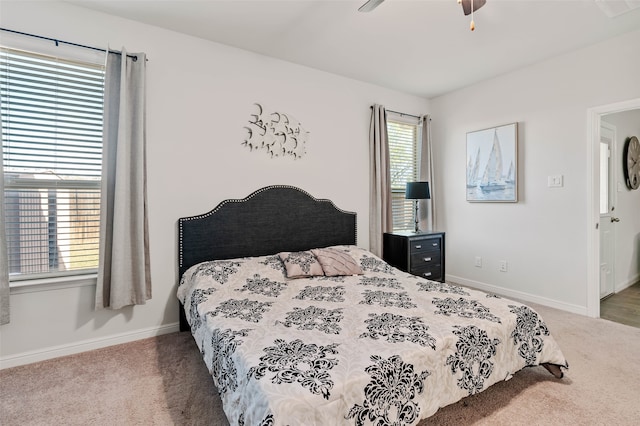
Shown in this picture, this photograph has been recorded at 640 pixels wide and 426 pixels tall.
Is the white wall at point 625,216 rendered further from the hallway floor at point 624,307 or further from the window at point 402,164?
the window at point 402,164

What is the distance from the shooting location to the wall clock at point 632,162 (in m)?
3.93

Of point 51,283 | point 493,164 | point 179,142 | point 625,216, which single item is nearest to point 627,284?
point 625,216

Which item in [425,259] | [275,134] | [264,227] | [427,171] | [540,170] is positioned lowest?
[425,259]

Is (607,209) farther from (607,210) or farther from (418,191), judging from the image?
(418,191)

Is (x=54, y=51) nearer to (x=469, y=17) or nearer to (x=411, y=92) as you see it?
(x=469, y=17)

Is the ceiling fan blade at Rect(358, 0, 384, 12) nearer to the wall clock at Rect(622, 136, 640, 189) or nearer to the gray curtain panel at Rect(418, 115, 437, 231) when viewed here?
the gray curtain panel at Rect(418, 115, 437, 231)

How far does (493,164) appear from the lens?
373cm

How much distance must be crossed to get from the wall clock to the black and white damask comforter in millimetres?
3374

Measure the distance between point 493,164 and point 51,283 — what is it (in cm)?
433

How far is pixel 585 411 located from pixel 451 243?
2.69 m

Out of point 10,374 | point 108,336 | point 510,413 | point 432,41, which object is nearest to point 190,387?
point 108,336

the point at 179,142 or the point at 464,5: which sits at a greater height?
the point at 464,5

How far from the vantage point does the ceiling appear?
2.33m

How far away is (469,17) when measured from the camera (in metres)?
2.48
